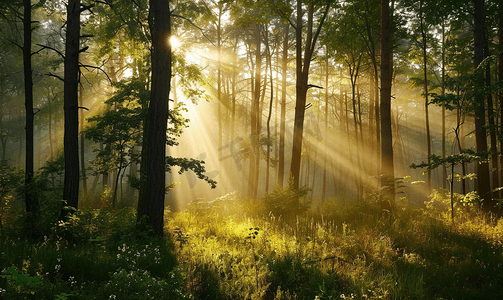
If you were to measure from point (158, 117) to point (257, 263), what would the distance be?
4.09m

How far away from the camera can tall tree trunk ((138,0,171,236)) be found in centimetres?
621

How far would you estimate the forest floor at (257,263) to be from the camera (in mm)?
3297

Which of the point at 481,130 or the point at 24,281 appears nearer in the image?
the point at 24,281

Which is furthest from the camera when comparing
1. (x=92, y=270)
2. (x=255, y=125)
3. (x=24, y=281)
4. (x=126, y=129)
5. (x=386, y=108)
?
(x=255, y=125)

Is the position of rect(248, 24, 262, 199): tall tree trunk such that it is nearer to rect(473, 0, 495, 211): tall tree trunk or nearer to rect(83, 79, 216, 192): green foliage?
rect(83, 79, 216, 192): green foliage

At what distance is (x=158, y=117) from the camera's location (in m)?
6.29

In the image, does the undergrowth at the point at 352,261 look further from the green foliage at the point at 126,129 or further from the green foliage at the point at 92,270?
the green foliage at the point at 126,129

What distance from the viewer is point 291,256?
451cm

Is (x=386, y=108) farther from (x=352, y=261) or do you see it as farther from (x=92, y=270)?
(x=92, y=270)

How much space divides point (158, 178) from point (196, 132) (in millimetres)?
29452

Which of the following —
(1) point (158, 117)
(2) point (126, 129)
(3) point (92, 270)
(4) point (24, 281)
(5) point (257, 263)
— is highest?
(2) point (126, 129)

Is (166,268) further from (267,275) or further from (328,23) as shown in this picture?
(328,23)

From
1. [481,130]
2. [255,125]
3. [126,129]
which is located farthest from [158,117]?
[255,125]

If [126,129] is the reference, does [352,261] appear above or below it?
below
